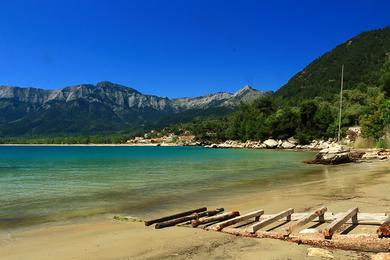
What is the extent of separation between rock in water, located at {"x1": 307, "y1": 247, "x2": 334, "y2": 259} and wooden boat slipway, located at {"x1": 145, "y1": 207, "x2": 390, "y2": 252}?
438mm

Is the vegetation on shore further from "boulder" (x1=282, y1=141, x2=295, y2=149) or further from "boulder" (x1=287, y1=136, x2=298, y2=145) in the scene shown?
"boulder" (x1=282, y1=141, x2=295, y2=149)

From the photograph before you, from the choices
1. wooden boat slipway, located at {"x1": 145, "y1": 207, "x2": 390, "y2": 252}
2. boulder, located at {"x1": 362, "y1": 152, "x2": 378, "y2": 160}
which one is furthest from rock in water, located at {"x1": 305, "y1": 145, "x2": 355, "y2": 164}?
wooden boat slipway, located at {"x1": 145, "y1": 207, "x2": 390, "y2": 252}

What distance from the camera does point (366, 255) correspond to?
26.2 feet

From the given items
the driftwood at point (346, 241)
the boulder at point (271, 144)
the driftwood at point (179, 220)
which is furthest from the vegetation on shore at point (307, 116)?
the driftwood at point (346, 241)

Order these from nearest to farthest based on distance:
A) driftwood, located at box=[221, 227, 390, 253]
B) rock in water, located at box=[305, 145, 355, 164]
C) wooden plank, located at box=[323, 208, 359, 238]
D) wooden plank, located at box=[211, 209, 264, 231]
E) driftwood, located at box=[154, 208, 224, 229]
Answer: driftwood, located at box=[221, 227, 390, 253] → wooden plank, located at box=[323, 208, 359, 238] → wooden plank, located at box=[211, 209, 264, 231] → driftwood, located at box=[154, 208, 224, 229] → rock in water, located at box=[305, 145, 355, 164]

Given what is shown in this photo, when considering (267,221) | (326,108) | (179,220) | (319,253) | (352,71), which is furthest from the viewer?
(352,71)

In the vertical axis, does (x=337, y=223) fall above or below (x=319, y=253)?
above

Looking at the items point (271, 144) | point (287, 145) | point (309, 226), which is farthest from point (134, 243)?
point (271, 144)

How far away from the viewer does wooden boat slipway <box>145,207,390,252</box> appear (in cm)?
852

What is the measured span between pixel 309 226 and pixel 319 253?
10.1 ft

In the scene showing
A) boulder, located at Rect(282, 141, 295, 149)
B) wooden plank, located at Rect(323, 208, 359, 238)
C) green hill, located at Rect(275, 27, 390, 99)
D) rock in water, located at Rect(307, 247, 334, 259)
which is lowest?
rock in water, located at Rect(307, 247, 334, 259)

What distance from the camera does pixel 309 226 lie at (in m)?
11.2

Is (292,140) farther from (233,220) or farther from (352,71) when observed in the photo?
(233,220)

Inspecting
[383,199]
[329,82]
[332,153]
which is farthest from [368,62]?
[383,199]
